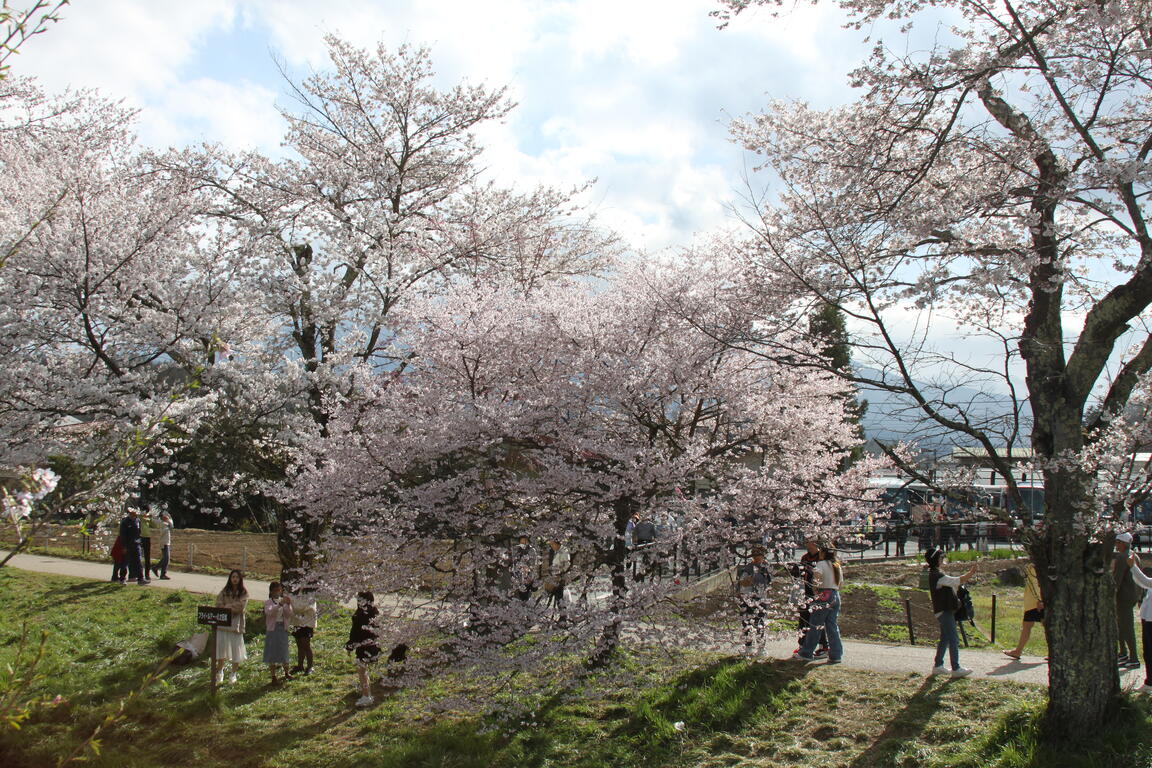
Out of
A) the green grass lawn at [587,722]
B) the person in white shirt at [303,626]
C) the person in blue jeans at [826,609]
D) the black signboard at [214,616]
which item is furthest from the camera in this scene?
the person in white shirt at [303,626]

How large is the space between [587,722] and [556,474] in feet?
7.81

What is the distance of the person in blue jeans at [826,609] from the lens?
329 inches

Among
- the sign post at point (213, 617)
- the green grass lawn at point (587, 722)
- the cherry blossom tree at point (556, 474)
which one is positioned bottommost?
the green grass lawn at point (587, 722)

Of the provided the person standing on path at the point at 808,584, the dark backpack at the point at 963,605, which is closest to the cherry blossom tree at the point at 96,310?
the person standing on path at the point at 808,584

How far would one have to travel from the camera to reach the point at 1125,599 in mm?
8398

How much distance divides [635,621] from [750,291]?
3.69m

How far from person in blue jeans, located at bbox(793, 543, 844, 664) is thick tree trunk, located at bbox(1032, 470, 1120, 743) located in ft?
7.99

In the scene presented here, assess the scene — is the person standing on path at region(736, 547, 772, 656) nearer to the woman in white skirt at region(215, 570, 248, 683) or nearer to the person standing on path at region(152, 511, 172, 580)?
the woman in white skirt at region(215, 570, 248, 683)

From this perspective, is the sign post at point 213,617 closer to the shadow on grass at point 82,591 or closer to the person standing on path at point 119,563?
the shadow on grass at point 82,591

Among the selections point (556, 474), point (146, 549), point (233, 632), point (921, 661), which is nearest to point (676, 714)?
point (556, 474)

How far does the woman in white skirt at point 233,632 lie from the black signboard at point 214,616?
18cm

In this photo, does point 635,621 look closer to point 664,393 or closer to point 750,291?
point 664,393

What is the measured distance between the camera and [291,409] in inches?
442

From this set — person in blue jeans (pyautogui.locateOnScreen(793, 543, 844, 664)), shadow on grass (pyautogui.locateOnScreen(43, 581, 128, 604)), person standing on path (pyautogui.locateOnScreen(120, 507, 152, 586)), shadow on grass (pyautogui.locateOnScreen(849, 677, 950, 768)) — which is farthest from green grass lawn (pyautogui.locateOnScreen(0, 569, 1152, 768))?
person standing on path (pyautogui.locateOnScreen(120, 507, 152, 586))
